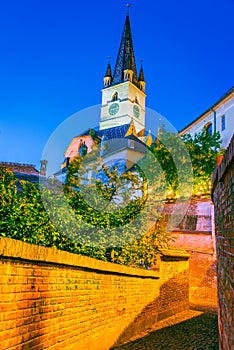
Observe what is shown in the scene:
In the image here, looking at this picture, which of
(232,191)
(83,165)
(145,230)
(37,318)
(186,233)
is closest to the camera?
(232,191)

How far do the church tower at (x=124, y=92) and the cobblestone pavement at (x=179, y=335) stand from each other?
6076cm

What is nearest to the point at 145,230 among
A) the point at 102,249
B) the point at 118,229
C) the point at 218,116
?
the point at 118,229

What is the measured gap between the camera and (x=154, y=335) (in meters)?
7.86

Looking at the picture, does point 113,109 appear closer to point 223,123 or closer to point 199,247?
point 223,123

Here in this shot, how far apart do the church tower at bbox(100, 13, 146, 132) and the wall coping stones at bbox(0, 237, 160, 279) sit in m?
63.5

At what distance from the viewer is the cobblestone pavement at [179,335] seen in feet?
22.9

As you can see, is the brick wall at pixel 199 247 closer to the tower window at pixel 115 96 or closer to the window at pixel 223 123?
the window at pixel 223 123

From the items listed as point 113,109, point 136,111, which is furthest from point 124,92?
point 136,111

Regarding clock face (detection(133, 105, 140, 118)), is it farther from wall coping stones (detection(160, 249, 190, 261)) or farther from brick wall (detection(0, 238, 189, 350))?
brick wall (detection(0, 238, 189, 350))

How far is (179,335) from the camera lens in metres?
7.91

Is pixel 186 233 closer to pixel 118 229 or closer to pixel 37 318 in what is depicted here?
pixel 118 229

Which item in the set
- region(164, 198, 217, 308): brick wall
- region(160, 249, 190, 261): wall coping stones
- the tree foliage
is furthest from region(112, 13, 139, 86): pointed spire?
region(160, 249, 190, 261): wall coping stones

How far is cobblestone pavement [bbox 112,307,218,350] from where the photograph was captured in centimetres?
696

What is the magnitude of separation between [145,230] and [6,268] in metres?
6.19
